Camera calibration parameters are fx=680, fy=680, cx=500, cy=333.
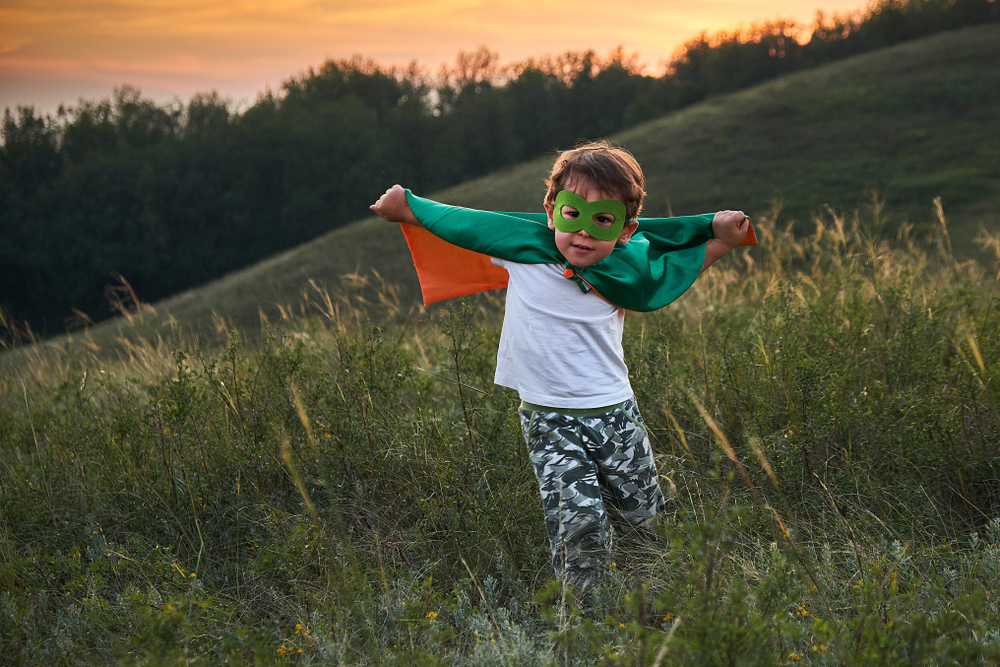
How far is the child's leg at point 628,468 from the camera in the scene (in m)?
2.49

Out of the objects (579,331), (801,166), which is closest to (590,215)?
(579,331)

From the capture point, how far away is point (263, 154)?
4903cm

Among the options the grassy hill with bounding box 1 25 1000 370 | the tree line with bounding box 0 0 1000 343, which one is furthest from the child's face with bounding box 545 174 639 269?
the tree line with bounding box 0 0 1000 343

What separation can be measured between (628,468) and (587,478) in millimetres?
204

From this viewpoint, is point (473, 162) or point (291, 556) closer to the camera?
point (291, 556)

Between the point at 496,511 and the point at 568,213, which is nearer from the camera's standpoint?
the point at 568,213

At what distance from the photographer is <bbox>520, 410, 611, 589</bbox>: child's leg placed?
7.77ft

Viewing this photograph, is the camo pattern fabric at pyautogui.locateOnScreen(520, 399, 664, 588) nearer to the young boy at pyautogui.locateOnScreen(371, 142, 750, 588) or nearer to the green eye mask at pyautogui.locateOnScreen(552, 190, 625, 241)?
the young boy at pyautogui.locateOnScreen(371, 142, 750, 588)

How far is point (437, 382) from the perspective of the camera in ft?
13.3

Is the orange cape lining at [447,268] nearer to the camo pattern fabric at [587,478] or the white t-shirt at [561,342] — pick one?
the white t-shirt at [561,342]

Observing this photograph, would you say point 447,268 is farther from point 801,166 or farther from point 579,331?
point 801,166

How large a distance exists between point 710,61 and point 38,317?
49.8m

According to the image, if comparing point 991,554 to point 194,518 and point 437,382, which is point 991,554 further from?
point 194,518

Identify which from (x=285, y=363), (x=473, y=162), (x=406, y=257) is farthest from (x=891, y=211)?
(x=473, y=162)
